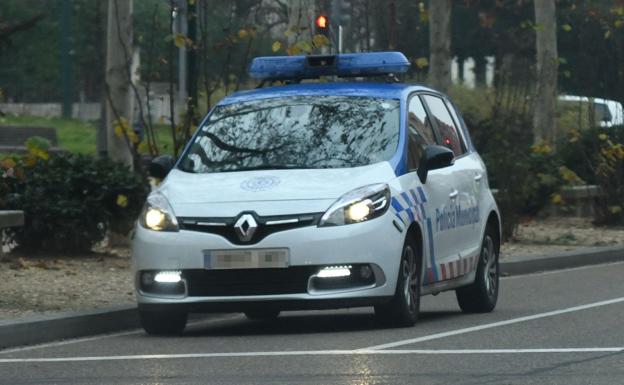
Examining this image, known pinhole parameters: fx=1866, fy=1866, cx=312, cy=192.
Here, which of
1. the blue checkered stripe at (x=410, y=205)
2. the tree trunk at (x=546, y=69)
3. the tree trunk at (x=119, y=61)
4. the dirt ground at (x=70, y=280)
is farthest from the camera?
the tree trunk at (x=546, y=69)

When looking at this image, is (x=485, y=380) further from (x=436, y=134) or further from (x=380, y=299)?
(x=436, y=134)

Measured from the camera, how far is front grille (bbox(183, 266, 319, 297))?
1170 centimetres

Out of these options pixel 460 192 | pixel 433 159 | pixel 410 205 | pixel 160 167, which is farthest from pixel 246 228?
pixel 460 192

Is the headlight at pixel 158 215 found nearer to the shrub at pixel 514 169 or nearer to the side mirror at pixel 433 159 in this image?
the side mirror at pixel 433 159

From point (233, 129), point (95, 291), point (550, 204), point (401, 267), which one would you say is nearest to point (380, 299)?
point (401, 267)

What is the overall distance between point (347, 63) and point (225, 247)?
280 cm

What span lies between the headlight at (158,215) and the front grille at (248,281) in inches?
13.1

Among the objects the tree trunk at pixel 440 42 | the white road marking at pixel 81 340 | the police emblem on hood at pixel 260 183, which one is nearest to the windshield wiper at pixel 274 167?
the police emblem on hood at pixel 260 183

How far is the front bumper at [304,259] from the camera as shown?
38.1ft

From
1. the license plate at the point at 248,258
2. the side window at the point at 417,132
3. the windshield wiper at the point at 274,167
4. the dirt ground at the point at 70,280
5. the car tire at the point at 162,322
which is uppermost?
the side window at the point at 417,132

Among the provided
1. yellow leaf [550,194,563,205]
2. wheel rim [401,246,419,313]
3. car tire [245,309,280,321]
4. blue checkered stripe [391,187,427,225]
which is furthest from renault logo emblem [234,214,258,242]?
yellow leaf [550,194,563,205]

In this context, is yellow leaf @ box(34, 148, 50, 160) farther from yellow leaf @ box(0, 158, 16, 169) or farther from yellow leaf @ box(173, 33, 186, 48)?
yellow leaf @ box(173, 33, 186, 48)

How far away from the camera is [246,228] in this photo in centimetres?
1162

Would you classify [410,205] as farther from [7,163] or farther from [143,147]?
[143,147]
